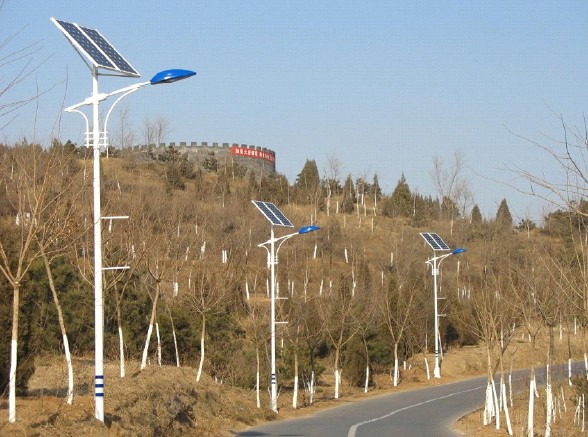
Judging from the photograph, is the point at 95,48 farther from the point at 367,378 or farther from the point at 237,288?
the point at 237,288

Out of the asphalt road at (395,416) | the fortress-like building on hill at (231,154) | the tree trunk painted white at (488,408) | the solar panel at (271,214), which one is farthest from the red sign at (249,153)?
the tree trunk painted white at (488,408)

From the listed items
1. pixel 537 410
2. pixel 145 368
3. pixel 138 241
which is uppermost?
pixel 138 241

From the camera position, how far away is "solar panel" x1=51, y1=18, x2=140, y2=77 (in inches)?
606

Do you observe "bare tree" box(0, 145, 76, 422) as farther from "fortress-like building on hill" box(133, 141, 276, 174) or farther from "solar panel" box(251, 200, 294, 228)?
"fortress-like building on hill" box(133, 141, 276, 174)

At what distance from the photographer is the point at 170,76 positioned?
556 inches

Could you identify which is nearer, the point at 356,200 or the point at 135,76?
the point at 135,76

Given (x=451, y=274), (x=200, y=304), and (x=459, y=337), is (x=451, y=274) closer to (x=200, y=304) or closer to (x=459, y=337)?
(x=459, y=337)

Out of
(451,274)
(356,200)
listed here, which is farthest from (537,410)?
(356,200)

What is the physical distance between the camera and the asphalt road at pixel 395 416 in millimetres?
21984

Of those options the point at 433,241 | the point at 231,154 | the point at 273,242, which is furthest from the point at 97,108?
the point at 231,154

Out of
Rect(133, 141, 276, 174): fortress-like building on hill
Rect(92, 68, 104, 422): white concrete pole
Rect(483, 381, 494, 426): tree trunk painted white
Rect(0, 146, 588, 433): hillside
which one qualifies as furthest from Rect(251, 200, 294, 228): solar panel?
Rect(133, 141, 276, 174): fortress-like building on hill

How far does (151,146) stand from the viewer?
7619 centimetres

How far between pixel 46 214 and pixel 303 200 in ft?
196

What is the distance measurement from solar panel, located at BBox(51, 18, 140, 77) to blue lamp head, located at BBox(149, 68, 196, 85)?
163 cm
